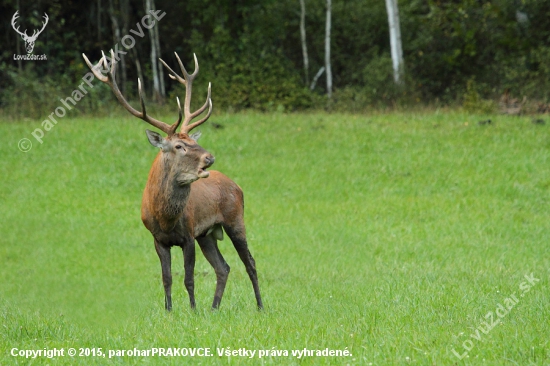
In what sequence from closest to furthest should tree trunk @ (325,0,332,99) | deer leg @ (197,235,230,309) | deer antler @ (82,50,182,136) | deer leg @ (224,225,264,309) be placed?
1. deer antler @ (82,50,182,136)
2. deer leg @ (197,235,230,309)
3. deer leg @ (224,225,264,309)
4. tree trunk @ (325,0,332,99)

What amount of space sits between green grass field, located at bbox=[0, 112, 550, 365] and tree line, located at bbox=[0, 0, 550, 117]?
21.5ft

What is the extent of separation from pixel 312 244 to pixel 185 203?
19.1 feet

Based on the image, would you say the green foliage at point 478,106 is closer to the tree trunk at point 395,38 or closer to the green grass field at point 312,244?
the green grass field at point 312,244

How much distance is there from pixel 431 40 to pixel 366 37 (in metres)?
2.70

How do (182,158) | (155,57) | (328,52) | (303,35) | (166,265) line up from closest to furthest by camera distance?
(182,158), (166,265), (155,57), (328,52), (303,35)

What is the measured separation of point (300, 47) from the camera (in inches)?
1334

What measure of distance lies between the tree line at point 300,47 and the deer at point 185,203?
17494mm

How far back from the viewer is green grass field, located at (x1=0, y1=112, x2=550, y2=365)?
6.56 m

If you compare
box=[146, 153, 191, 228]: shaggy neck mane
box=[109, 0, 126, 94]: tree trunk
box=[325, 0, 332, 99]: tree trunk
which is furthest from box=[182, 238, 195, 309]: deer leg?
box=[325, 0, 332, 99]: tree trunk

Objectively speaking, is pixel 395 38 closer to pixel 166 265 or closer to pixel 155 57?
pixel 155 57

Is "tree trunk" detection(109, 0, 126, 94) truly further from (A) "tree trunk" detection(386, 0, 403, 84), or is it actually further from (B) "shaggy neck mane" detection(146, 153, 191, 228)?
(B) "shaggy neck mane" detection(146, 153, 191, 228)

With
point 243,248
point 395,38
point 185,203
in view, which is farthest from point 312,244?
point 395,38

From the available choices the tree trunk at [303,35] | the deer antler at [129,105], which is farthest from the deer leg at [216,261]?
the tree trunk at [303,35]

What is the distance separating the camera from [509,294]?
348 inches
